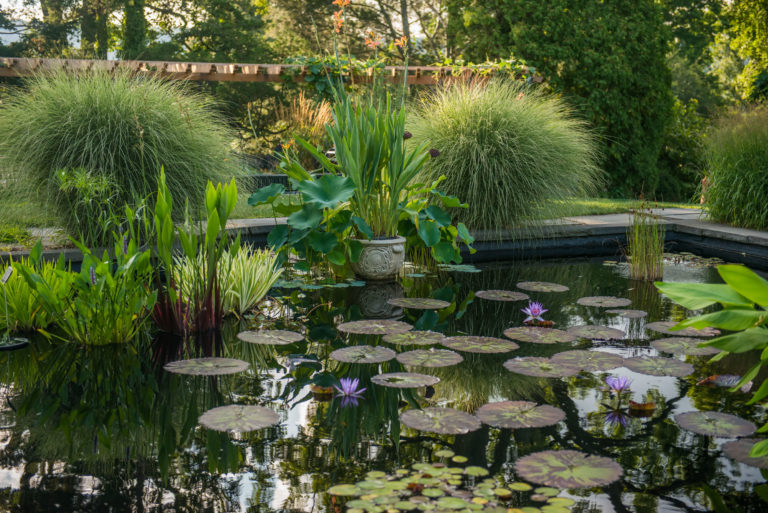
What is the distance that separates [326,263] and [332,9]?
581 inches

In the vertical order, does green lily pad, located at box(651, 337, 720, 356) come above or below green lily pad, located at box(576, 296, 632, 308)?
below

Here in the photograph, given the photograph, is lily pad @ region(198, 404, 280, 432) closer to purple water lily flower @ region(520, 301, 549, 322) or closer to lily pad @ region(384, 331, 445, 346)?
lily pad @ region(384, 331, 445, 346)

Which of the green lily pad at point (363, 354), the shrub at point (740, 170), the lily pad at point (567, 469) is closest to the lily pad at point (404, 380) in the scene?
the green lily pad at point (363, 354)

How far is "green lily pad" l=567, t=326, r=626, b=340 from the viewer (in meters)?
3.54

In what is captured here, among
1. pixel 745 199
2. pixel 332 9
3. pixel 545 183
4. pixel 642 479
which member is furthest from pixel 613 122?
pixel 642 479

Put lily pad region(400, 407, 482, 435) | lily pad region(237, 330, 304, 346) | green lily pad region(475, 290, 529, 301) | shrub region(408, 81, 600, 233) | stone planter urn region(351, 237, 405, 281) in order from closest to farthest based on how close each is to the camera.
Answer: lily pad region(400, 407, 482, 435)
lily pad region(237, 330, 304, 346)
green lily pad region(475, 290, 529, 301)
stone planter urn region(351, 237, 405, 281)
shrub region(408, 81, 600, 233)

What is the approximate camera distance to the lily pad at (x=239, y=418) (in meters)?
2.38

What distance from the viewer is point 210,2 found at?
18.6m

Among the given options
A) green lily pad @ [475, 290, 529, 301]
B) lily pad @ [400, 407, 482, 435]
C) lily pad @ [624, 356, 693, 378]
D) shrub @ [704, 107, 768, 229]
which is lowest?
lily pad @ [400, 407, 482, 435]

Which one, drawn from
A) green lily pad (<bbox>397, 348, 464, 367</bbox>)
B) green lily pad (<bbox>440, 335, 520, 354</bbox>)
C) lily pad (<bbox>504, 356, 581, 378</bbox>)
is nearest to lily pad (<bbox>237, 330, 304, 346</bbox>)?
green lily pad (<bbox>397, 348, 464, 367</bbox>)

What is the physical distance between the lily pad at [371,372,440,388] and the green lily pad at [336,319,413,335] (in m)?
0.61

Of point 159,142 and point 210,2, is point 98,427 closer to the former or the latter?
point 159,142

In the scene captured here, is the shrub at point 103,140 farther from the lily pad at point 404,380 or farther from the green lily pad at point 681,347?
the green lily pad at point 681,347

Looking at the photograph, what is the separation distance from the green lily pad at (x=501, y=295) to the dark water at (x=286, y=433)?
68cm
